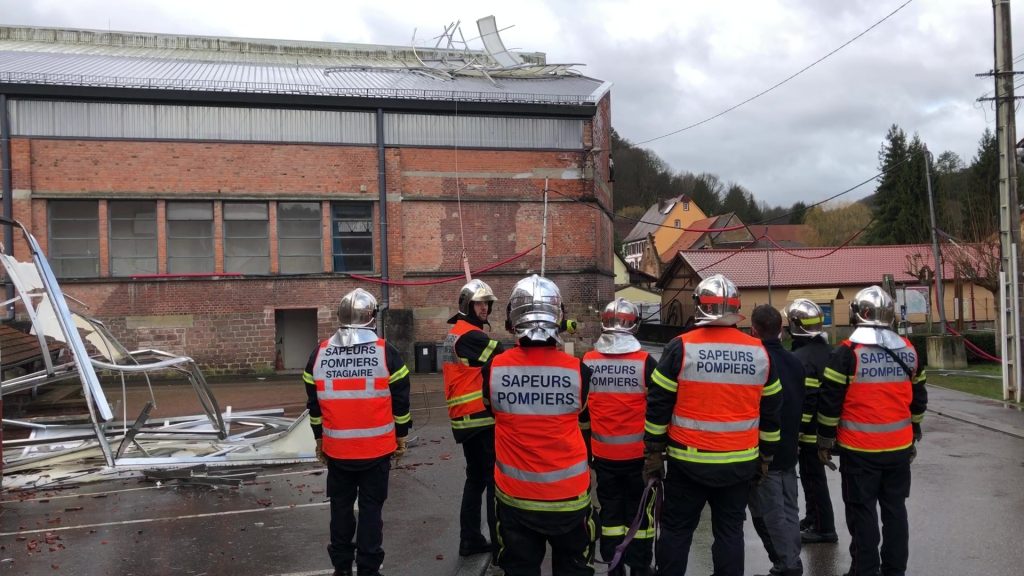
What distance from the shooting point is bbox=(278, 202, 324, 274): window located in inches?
912

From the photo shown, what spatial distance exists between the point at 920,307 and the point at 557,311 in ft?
118

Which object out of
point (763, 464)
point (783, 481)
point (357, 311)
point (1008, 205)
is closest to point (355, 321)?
point (357, 311)

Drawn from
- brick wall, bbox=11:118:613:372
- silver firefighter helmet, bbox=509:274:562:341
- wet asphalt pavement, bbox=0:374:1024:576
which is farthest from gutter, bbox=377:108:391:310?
silver firefighter helmet, bbox=509:274:562:341

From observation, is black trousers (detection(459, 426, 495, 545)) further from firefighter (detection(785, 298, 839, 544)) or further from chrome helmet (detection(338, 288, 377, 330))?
firefighter (detection(785, 298, 839, 544))

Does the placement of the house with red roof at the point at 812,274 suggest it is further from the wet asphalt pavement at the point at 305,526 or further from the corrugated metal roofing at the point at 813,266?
the wet asphalt pavement at the point at 305,526

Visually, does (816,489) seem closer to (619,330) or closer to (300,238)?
(619,330)

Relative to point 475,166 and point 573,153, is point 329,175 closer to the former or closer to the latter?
point 475,166

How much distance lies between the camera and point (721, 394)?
14.8 ft

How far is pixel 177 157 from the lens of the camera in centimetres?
2217

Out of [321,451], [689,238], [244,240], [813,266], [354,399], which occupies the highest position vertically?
[689,238]

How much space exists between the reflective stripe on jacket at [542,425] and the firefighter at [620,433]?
1177mm

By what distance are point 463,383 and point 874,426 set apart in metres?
2.89

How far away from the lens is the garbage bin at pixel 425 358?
898 inches

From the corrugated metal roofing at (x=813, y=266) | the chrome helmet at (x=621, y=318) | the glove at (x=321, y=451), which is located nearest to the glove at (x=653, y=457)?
the chrome helmet at (x=621, y=318)
